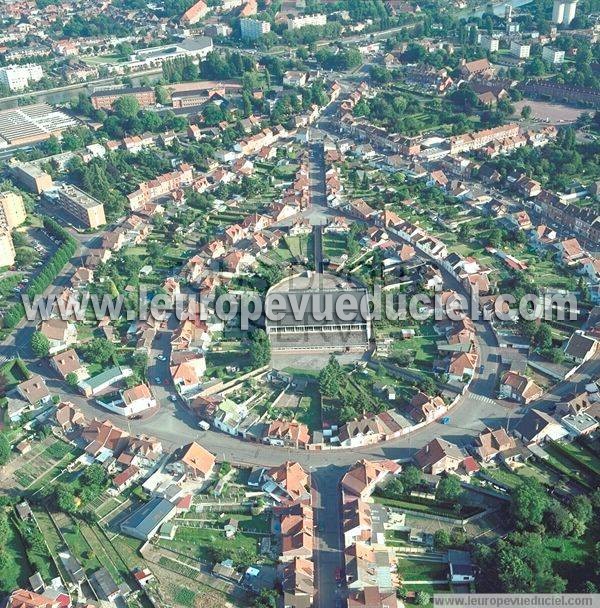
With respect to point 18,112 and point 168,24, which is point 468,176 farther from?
point 168,24

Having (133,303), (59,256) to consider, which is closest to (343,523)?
(133,303)

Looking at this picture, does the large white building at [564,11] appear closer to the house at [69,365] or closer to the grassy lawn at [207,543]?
the house at [69,365]

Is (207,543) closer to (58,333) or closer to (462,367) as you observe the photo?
(462,367)

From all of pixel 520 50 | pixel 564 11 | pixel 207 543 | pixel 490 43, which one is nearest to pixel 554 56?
pixel 520 50

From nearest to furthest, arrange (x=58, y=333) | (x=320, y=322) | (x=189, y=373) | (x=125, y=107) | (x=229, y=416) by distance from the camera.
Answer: (x=229, y=416) < (x=189, y=373) < (x=320, y=322) < (x=58, y=333) < (x=125, y=107)

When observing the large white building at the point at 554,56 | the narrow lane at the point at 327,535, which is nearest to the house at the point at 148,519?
the narrow lane at the point at 327,535

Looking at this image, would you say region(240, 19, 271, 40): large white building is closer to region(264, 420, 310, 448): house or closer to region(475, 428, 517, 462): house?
region(264, 420, 310, 448): house

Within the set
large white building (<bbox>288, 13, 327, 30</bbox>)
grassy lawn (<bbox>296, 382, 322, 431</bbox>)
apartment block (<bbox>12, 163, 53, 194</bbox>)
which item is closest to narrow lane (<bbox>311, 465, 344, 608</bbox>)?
grassy lawn (<bbox>296, 382, 322, 431</bbox>)
